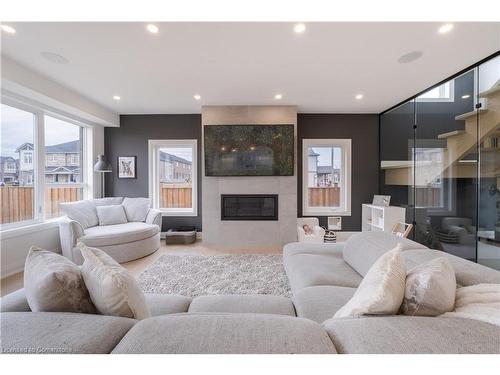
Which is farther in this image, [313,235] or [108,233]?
[313,235]

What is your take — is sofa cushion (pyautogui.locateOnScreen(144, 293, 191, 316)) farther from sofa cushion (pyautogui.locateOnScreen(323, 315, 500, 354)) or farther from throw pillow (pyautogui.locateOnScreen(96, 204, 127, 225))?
throw pillow (pyautogui.locateOnScreen(96, 204, 127, 225))

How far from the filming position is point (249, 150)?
394 cm

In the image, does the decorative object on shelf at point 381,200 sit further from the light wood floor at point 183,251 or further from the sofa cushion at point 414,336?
the sofa cushion at point 414,336

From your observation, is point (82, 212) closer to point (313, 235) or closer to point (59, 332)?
point (59, 332)

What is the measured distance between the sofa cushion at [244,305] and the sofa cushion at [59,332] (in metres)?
0.54

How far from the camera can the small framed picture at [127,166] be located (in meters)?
4.54

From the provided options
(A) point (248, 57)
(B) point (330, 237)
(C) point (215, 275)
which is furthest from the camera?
(B) point (330, 237)

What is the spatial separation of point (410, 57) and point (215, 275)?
Result: 3.30m

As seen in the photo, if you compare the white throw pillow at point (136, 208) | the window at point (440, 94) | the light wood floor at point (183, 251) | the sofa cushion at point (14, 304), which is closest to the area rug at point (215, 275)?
the light wood floor at point (183, 251)

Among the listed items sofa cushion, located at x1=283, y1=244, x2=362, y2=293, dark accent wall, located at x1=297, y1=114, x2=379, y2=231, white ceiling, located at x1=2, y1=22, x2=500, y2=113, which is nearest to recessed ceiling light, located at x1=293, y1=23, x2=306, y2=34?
white ceiling, located at x1=2, y1=22, x2=500, y2=113

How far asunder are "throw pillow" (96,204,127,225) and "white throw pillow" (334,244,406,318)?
387 cm

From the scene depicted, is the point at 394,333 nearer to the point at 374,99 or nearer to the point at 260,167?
the point at 260,167

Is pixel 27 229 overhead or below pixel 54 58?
below

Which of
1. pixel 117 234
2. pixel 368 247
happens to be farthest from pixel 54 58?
pixel 368 247
